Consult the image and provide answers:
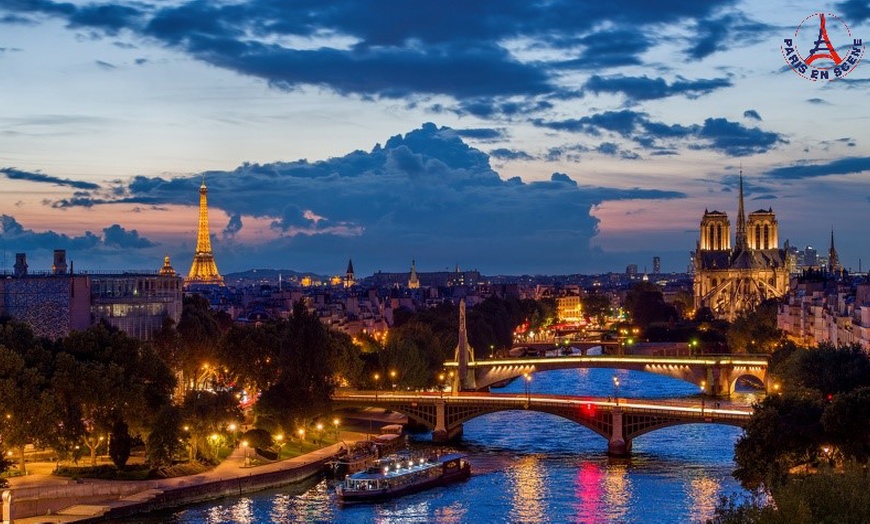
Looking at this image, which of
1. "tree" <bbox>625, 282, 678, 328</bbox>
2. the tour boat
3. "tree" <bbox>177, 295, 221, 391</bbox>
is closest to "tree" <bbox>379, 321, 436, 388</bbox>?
"tree" <bbox>177, 295, 221, 391</bbox>

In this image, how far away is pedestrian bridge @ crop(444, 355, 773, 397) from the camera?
95.1m

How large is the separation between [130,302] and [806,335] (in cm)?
5915

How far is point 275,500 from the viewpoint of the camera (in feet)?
179

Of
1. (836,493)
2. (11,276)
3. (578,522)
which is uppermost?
(11,276)

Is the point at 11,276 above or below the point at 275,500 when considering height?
above


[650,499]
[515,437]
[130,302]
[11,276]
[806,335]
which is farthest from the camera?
[806,335]

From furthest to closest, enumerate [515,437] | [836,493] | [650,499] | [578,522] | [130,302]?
Answer: [130,302] → [515,437] → [650,499] → [578,522] → [836,493]

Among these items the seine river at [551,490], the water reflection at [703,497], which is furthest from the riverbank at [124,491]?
the water reflection at [703,497]

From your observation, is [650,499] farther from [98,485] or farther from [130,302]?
[130,302]

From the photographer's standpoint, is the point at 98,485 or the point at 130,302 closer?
the point at 98,485

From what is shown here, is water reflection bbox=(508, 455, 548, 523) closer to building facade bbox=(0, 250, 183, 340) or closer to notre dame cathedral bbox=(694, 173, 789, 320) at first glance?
building facade bbox=(0, 250, 183, 340)

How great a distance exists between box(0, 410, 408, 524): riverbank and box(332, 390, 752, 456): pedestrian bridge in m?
12.3

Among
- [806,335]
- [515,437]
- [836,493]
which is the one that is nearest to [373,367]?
[515,437]

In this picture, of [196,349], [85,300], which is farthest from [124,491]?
[85,300]
